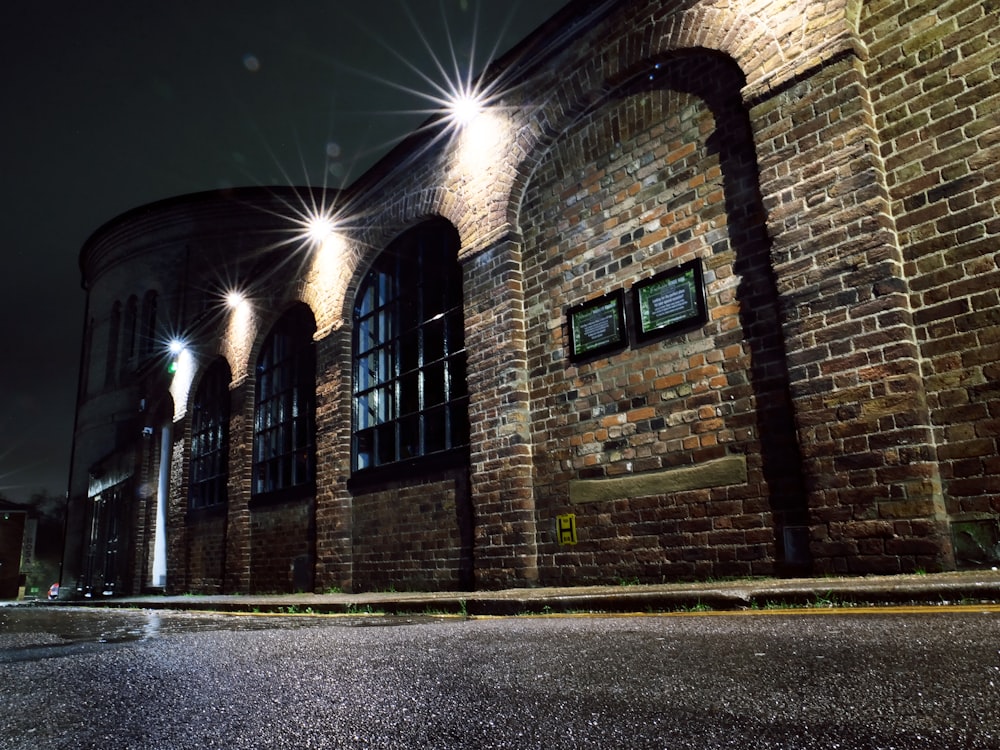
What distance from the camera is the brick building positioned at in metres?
4.40

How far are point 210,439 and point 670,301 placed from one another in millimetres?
11636

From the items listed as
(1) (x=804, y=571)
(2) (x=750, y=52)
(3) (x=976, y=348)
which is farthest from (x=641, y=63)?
(1) (x=804, y=571)

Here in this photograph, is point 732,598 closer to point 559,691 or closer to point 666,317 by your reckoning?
point 559,691

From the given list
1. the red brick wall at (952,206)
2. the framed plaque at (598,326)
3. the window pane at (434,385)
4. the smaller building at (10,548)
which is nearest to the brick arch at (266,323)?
the window pane at (434,385)

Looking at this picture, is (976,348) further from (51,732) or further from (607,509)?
(51,732)

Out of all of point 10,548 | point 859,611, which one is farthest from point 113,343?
point 859,611

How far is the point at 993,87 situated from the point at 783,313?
5.83 feet

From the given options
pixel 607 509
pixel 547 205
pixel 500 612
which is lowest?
pixel 500 612

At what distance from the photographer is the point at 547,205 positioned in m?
7.29

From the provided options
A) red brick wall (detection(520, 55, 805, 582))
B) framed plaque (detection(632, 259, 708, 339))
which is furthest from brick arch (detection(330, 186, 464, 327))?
framed plaque (detection(632, 259, 708, 339))

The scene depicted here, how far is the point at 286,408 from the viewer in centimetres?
1191

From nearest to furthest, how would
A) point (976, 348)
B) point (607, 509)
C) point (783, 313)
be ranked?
point (976, 348) → point (783, 313) → point (607, 509)

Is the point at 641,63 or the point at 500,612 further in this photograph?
the point at 641,63

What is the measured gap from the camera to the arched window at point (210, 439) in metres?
14.0
